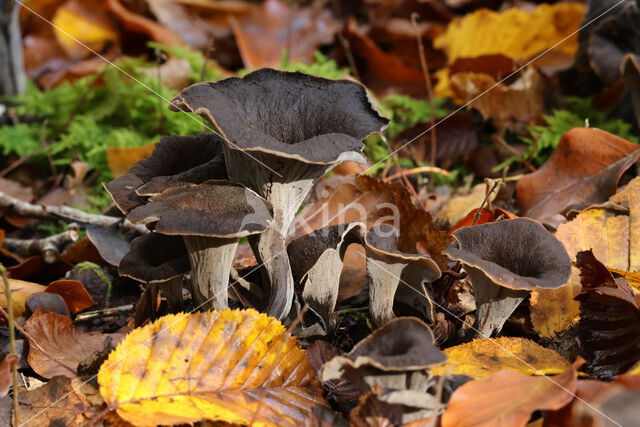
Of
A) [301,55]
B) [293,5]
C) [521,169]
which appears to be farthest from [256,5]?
[521,169]

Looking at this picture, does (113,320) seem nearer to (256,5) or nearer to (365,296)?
(365,296)

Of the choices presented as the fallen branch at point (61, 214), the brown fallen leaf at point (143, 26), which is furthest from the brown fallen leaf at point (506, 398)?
the brown fallen leaf at point (143, 26)

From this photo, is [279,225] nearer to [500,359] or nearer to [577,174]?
[500,359]

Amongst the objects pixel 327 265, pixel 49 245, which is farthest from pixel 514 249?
pixel 49 245

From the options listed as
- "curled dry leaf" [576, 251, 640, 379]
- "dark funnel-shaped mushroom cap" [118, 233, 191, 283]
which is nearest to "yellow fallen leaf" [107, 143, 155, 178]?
"dark funnel-shaped mushroom cap" [118, 233, 191, 283]

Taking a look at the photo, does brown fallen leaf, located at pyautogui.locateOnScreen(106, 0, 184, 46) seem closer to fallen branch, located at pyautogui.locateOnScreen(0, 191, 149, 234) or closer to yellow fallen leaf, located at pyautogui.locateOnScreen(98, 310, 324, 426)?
fallen branch, located at pyautogui.locateOnScreen(0, 191, 149, 234)
